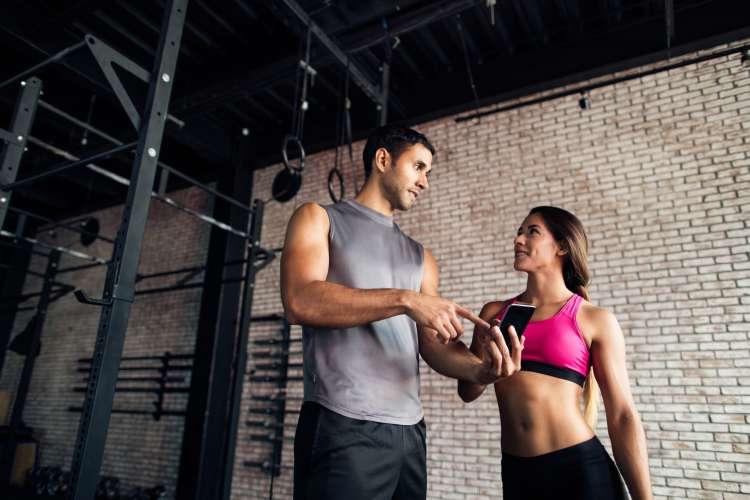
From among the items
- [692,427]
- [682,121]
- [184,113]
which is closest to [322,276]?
[692,427]

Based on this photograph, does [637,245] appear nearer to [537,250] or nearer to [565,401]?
[537,250]

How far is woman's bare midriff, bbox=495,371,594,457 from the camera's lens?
1.61 m

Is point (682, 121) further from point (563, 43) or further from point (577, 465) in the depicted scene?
point (577, 465)

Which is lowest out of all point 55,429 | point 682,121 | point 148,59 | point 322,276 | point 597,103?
point 55,429

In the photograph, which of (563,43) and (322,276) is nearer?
(322,276)

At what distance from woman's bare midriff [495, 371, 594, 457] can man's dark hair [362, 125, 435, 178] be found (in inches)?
32.9

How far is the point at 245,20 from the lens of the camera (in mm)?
5062

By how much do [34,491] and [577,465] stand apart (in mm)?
7550

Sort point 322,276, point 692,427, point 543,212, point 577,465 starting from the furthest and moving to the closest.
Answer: point 692,427 < point 543,212 < point 577,465 < point 322,276

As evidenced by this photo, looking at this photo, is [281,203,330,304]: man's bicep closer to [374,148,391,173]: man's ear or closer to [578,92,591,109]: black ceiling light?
[374,148,391,173]: man's ear

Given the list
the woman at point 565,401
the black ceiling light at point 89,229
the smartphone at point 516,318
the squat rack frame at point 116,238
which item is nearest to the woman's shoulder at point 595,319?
the woman at point 565,401

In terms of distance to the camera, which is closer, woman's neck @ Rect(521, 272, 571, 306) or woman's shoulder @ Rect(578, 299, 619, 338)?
woman's shoulder @ Rect(578, 299, 619, 338)

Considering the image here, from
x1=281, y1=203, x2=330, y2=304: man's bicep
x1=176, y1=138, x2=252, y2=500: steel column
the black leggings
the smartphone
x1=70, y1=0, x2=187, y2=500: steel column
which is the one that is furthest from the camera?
x1=176, y1=138, x2=252, y2=500: steel column

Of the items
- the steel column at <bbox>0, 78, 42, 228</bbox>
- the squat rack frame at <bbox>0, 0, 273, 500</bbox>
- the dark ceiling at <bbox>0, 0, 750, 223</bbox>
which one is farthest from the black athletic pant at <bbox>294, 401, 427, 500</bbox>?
the dark ceiling at <bbox>0, 0, 750, 223</bbox>
